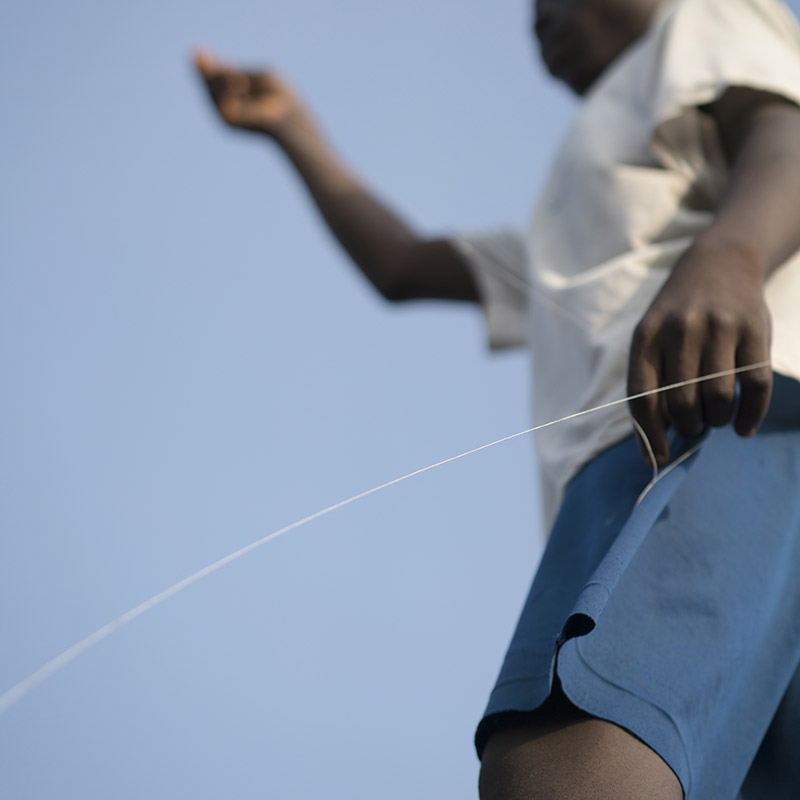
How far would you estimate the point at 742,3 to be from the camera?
84cm

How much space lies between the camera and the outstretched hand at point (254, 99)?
128 centimetres

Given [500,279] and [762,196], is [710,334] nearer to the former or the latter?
[762,196]

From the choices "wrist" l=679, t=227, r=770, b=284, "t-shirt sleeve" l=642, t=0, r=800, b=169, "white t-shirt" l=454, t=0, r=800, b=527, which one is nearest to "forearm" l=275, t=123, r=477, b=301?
"white t-shirt" l=454, t=0, r=800, b=527

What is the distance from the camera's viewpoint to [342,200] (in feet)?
3.86

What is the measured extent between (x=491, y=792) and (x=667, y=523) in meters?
0.18

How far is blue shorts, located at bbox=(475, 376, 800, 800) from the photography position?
0.48 m

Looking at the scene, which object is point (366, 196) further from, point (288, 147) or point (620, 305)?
point (620, 305)

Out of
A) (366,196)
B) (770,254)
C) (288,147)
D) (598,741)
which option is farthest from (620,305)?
(288,147)

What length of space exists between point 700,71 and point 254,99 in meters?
0.72

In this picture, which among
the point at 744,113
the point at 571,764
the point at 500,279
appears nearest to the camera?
the point at 571,764

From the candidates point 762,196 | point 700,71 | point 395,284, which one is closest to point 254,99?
point 395,284

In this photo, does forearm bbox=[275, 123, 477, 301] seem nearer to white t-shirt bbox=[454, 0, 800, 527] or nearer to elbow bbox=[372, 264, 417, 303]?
elbow bbox=[372, 264, 417, 303]

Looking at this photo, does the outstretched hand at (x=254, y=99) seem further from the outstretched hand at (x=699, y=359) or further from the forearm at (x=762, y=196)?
the outstretched hand at (x=699, y=359)

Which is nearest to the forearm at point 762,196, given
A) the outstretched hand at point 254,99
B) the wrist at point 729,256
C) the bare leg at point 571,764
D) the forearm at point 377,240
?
the wrist at point 729,256
